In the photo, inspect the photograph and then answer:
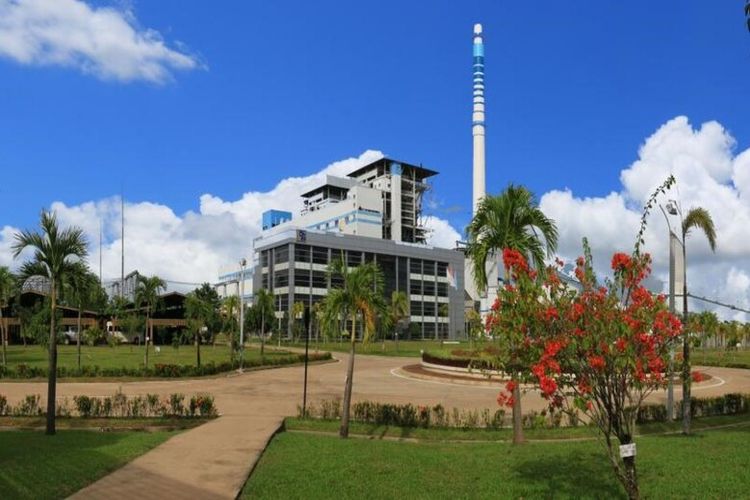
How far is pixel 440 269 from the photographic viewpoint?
132 meters

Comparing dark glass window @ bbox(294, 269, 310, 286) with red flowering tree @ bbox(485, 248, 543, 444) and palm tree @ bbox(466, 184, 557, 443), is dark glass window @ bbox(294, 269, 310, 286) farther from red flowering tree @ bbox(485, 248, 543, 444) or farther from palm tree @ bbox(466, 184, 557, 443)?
red flowering tree @ bbox(485, 248, 543, 444)

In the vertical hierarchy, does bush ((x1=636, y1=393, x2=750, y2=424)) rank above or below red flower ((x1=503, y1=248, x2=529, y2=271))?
below

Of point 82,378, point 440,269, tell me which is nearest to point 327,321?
point 82,378

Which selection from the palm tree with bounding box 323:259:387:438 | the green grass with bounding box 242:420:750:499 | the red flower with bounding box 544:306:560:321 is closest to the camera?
the red flower with bounding box 544:306:560:321

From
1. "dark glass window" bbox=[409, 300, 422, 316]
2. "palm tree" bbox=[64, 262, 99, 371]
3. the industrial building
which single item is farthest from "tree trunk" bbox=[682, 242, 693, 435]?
"dark glass window" bbox=[409, 300, 422, 316]

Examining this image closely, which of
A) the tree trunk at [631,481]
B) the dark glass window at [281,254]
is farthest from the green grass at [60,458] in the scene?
the dark glass window at [281,254]

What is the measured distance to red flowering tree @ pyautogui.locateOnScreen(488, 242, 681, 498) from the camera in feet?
23.7

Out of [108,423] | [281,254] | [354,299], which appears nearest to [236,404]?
[108,423]

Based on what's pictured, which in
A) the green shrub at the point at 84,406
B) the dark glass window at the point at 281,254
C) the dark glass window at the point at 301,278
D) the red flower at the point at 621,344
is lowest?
the green shrub at the point at 84,406

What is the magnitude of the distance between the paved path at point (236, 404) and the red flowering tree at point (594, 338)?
5.55 m

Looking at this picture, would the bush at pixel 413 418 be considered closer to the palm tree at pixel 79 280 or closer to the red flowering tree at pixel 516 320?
the palm tree at pixel 79 280

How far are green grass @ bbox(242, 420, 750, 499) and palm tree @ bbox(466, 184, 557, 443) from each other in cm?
328

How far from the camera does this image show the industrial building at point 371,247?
11188 centimetres

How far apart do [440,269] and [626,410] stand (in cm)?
12484
